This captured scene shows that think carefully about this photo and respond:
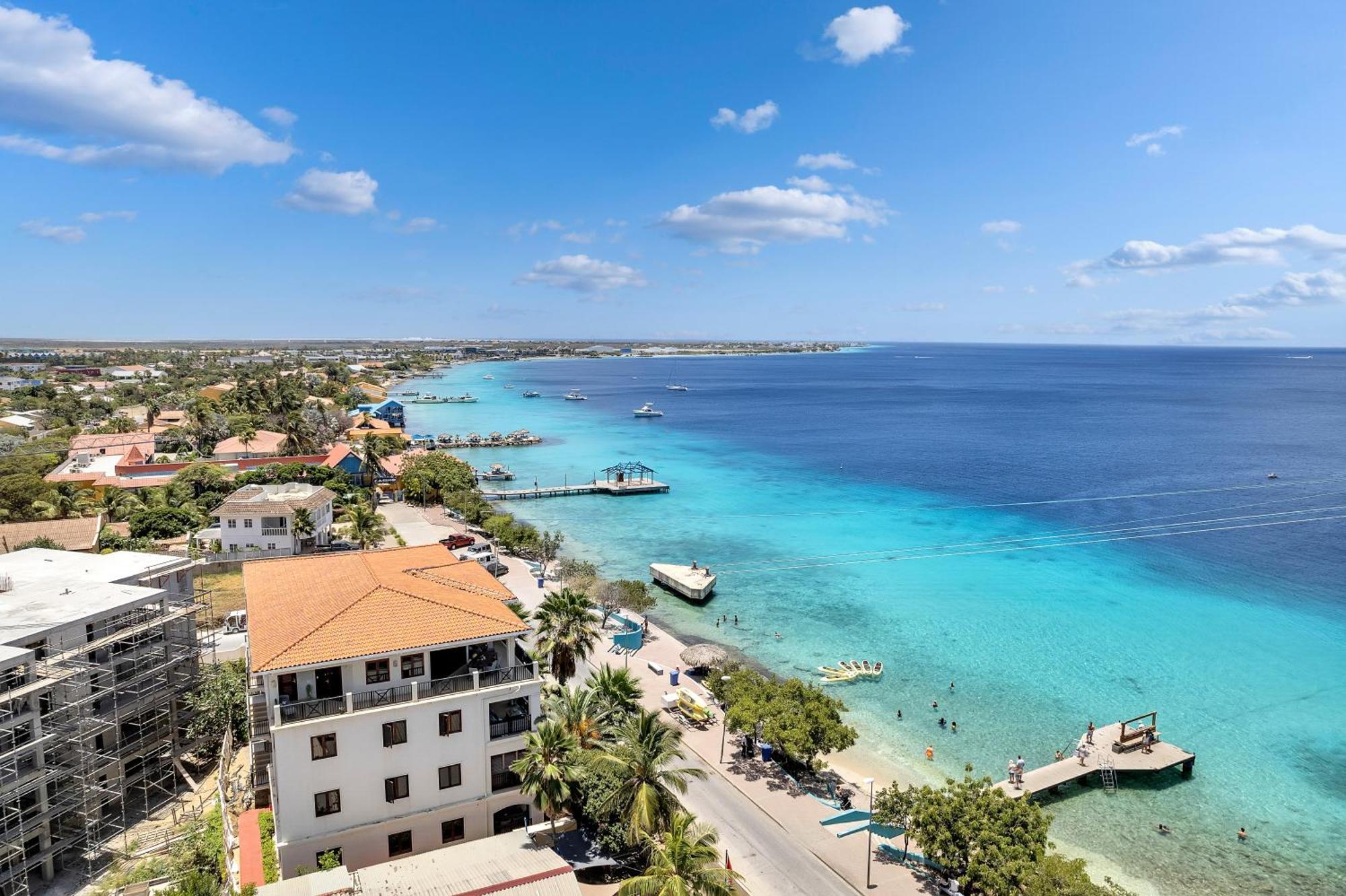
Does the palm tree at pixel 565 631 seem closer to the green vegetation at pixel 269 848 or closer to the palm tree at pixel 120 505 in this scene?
the green vegetation at pixel 269 848

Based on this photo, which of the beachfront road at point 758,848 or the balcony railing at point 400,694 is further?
the beachfront road at point 758,848

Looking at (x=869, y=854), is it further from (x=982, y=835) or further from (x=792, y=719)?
(x=792, y=719)

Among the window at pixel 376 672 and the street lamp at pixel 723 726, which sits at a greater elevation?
the window at pixel 376 672

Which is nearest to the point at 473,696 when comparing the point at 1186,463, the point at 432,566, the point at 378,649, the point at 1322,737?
the point at 378,649

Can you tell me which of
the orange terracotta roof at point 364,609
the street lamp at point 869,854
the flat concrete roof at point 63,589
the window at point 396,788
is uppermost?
the orange terracotta roof at point 364,609

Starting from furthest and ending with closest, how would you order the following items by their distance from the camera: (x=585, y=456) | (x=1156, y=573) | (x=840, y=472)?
(x=585, y=456)
(x=840, y=472)
(x=1156, y=573)

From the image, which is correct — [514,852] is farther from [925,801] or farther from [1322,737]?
[1322,737]

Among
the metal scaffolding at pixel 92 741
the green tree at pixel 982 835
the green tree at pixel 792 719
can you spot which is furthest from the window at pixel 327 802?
the green tree at pixel 982 835

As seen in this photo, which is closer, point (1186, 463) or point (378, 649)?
point (378, 649)
